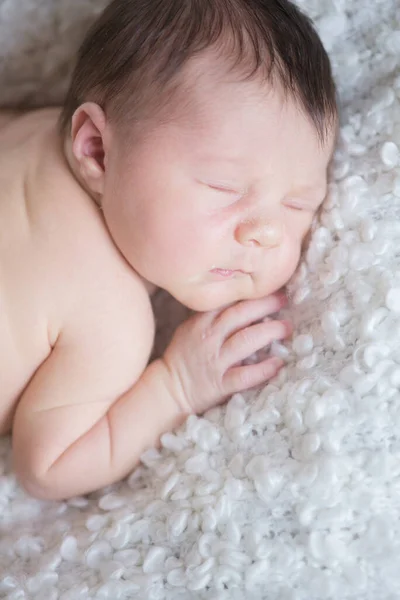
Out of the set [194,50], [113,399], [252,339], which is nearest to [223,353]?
[252,339]

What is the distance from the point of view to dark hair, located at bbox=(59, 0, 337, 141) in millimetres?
1017

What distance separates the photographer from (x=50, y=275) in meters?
1.08

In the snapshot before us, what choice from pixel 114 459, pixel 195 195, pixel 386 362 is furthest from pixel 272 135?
pixel 114 459

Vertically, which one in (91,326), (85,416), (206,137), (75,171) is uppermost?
(206,137)

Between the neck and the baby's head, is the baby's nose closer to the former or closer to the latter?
the baby's head

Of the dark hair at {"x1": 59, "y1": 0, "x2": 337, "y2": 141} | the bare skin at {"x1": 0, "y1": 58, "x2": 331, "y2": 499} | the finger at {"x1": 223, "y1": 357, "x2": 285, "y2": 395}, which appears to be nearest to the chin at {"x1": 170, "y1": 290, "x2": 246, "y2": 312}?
the bare skin at {"x1": 0, "y1": 58, "x2": 331, "y2": 499}

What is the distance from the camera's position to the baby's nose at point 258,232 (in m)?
1.03

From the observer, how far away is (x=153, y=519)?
1013mm

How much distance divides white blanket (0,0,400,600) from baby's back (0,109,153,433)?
0.60 feet

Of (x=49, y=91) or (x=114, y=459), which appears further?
(x=49, y=91)

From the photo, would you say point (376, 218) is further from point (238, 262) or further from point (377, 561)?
point (377, 561)

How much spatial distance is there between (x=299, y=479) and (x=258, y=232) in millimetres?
331

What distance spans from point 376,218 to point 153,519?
0.52 meters

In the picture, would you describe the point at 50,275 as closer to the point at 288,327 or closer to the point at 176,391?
the point at 176,391
